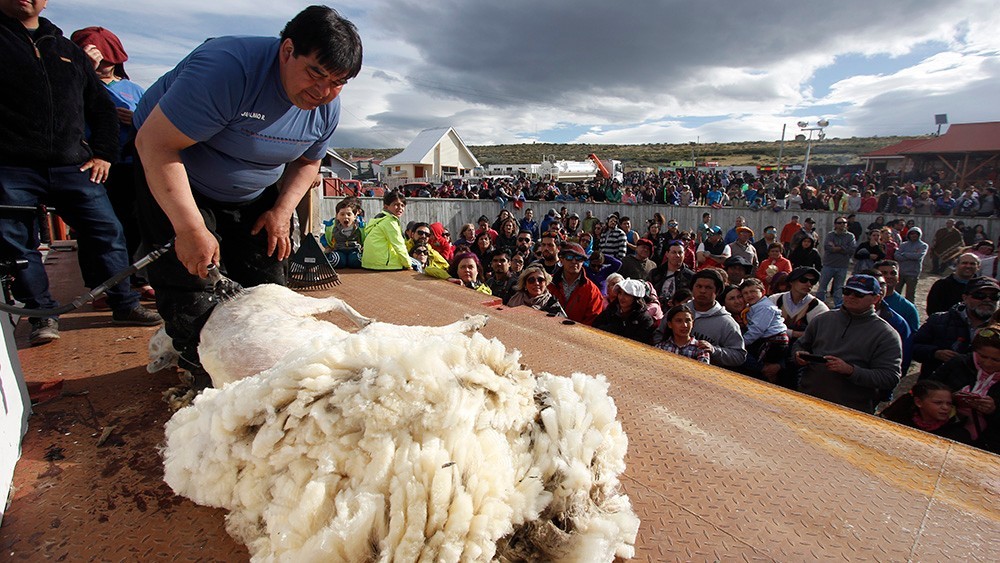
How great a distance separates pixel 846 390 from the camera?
162 inches

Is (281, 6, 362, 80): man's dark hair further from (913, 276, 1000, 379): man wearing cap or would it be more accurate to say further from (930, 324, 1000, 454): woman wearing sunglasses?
(913, 276, 1000, 379): man wearing cap

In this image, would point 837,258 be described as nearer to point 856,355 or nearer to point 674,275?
point 674,275

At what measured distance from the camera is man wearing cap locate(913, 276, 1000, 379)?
4742 mm

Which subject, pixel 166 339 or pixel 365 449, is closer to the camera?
pixel 365 449

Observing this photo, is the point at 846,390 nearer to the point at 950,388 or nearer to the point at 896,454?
the point at 950,388

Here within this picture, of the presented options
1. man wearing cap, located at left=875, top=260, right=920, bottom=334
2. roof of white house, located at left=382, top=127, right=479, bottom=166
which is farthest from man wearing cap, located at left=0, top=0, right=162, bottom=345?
roof of white house, located at left=382, top=127, right=479, bottom=166

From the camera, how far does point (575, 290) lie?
19.6ft

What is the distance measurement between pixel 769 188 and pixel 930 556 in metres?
30.4

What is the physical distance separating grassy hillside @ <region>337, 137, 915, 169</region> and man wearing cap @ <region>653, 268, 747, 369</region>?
6328cm

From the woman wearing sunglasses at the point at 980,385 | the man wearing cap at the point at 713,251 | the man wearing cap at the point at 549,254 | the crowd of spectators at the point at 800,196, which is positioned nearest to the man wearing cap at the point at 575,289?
the man wearing cap at the point at 549,254

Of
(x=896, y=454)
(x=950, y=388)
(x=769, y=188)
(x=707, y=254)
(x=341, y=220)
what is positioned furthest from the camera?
(x=769, y=188)

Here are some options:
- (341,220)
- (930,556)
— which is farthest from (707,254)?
(930,556)

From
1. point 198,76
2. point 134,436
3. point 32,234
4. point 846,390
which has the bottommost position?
point 846,390

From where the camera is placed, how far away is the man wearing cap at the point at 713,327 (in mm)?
4461
